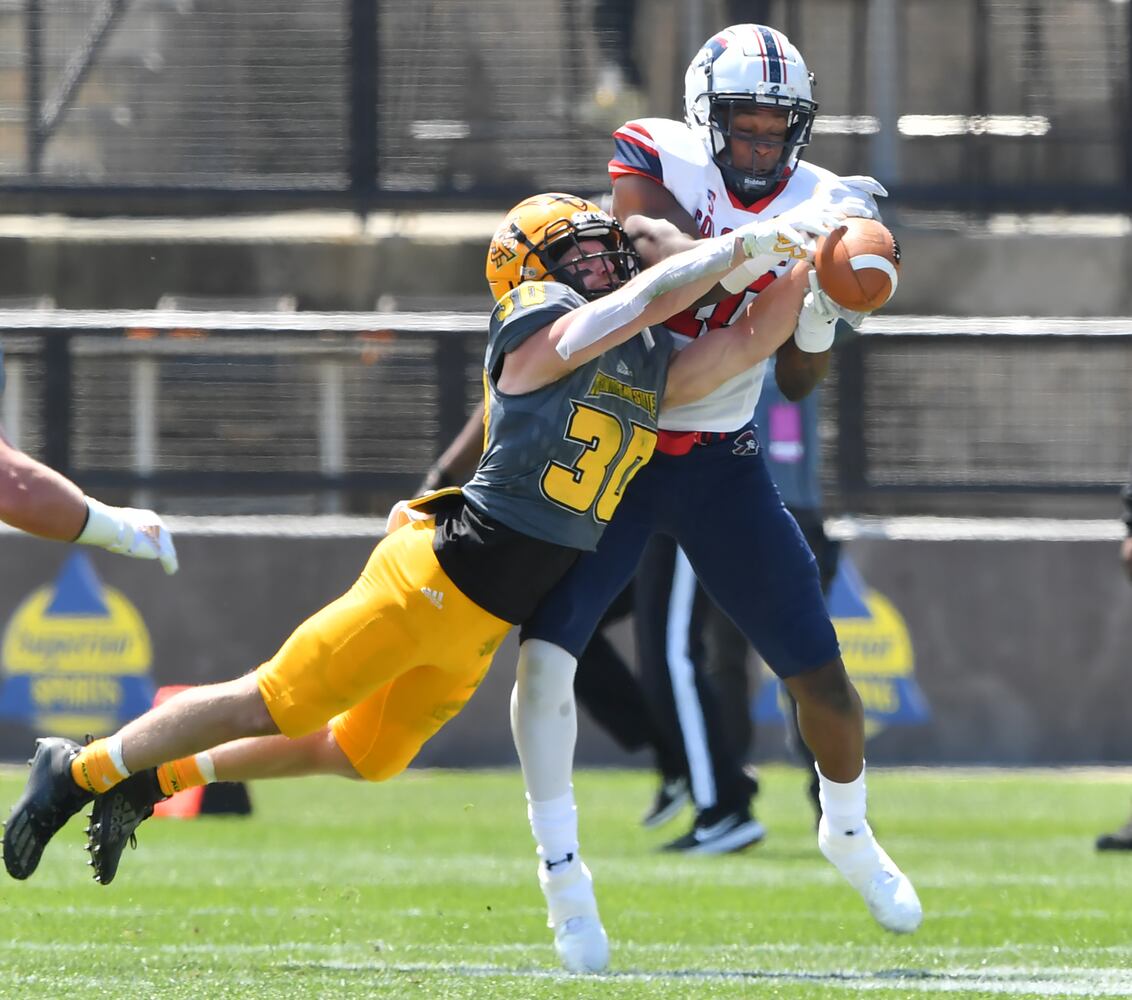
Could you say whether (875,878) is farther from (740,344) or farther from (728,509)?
(740,344)

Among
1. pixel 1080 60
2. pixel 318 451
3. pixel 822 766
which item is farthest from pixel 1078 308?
pixel 822 766

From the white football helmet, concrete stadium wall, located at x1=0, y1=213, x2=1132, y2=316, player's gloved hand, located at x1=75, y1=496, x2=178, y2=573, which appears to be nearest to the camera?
player's gloved hand, located at x1=75, y1=496, x2=178, y2=573

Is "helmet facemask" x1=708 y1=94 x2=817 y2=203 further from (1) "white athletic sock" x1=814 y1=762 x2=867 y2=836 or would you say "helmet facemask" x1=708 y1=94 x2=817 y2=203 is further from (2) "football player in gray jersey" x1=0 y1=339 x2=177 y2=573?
(2) "football player in gray jersey" x1=0 y1=339 x2=177 y2=573

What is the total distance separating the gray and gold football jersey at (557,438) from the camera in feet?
15.1

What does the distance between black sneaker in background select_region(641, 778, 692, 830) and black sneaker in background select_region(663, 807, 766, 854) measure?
0.53m

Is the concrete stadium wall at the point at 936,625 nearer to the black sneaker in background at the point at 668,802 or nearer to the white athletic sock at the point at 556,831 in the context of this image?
the black sneaker in background at the point at 668,802

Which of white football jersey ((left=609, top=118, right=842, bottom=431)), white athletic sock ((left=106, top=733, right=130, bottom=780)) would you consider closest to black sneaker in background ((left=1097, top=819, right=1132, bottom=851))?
white football jersey ((left=609, top=118, right=842, bottom=431))

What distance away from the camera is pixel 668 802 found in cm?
759

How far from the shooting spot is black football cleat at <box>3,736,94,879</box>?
476cm

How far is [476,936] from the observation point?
5277mm

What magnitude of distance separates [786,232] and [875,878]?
150cm

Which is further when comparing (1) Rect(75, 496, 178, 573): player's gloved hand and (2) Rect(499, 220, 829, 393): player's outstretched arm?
(1) Rect(75, 496, 178, 573): player's gloved hand

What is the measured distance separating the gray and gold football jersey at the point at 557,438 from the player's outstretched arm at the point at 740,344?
159mm

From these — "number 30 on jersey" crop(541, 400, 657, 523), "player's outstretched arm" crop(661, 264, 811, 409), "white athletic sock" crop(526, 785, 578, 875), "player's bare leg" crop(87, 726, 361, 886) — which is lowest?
"white athletic sock" crop(526, 785, 578, 875)
